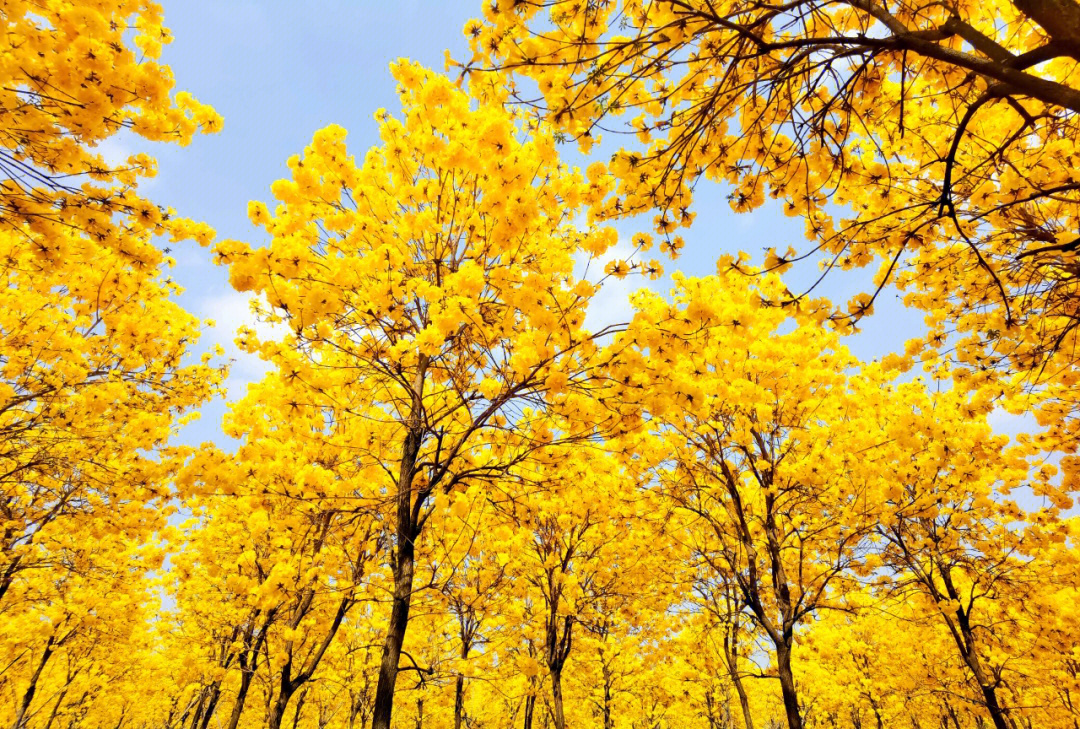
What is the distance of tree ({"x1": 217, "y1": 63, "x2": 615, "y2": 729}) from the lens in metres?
3.91

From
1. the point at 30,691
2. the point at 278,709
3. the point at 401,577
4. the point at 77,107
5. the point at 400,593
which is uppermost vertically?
the point at 77,107

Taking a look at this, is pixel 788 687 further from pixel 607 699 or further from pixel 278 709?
pixel 607 699

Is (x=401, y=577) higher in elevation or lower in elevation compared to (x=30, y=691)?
higher

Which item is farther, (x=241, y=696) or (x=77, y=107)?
(x=241, y=696)

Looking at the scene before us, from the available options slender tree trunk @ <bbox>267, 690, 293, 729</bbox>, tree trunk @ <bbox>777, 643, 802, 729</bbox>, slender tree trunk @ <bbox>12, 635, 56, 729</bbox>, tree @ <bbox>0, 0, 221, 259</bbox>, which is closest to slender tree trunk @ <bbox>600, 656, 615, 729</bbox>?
tree trunk @ <bbox>777, 643, 802, 729</bbox>

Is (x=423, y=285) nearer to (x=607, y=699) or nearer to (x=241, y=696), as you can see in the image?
(x=241, y=696)

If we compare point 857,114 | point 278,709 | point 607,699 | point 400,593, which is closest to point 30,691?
point 278,709

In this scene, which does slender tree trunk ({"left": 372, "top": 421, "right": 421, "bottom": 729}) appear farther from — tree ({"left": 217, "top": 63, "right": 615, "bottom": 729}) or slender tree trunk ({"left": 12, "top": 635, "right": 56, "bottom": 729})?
slender tree trunk ({"left": 12, "top": 635, "right": 56, "bottom": 729})

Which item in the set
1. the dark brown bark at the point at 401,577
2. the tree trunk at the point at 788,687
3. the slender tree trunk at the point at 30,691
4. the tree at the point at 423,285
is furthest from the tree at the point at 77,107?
the slender tree trunk at the point at 30,691

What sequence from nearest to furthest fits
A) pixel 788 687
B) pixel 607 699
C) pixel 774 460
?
pixel 788 687 → pixel 774 460 → pixel 607 699

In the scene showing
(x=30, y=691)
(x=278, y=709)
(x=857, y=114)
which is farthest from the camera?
(x=30, y=691)

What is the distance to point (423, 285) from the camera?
4277 mm

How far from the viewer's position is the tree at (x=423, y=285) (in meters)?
3.91

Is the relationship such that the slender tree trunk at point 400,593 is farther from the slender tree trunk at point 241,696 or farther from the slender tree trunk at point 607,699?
the slender tree trunk at point 607,699
